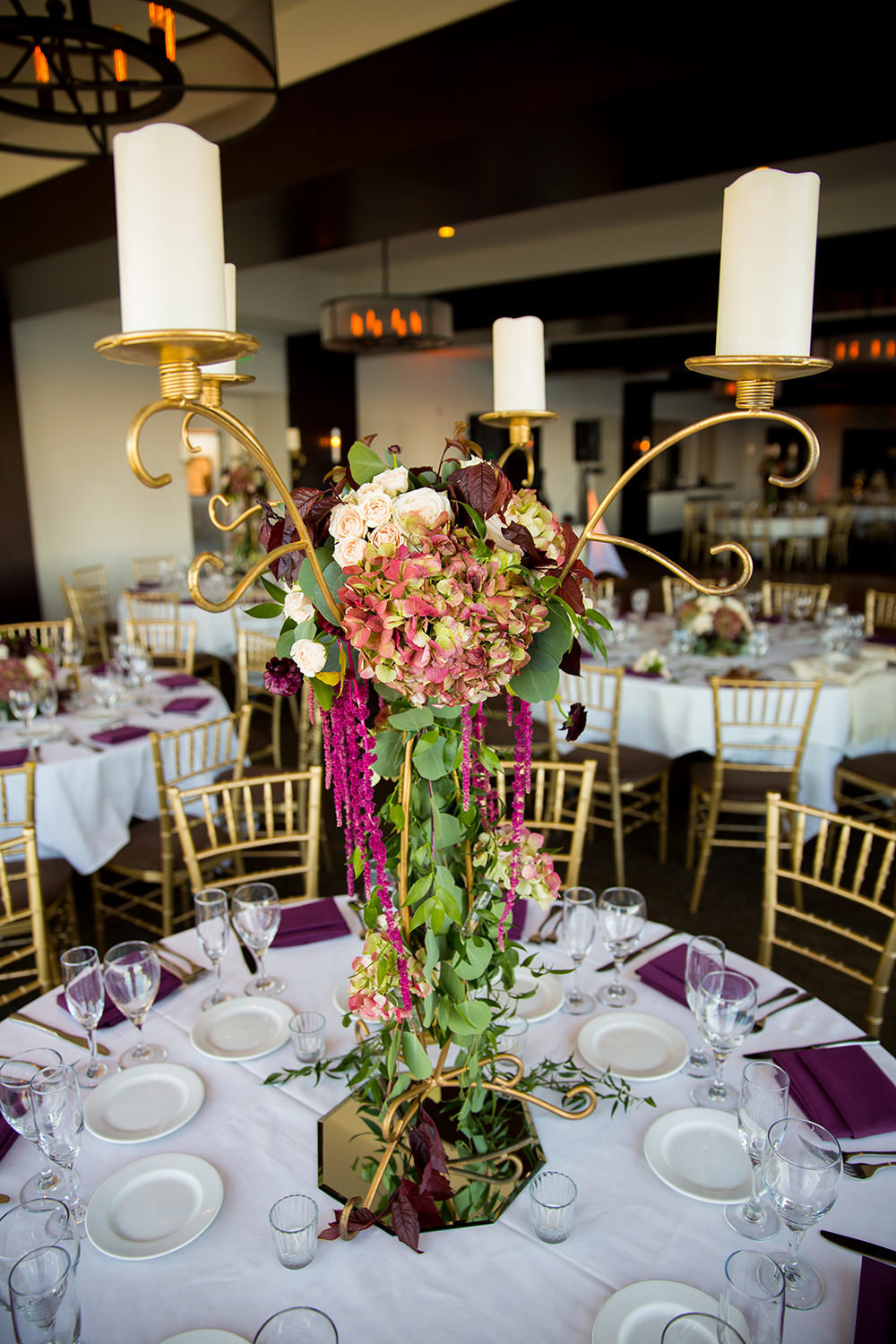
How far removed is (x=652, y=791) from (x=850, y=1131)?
12.1 ft

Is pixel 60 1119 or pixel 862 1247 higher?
pixel 60 1119

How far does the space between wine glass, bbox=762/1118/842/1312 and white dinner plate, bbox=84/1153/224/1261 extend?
0.75 meters

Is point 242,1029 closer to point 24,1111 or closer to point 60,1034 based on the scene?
point 60,1034

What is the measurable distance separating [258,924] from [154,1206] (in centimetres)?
53

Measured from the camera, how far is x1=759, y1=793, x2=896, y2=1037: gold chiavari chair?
77.8 inches

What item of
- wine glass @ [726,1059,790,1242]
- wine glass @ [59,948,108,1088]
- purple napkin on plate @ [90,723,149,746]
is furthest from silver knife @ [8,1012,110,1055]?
purple napkin on plate @ [90,723,149,746]

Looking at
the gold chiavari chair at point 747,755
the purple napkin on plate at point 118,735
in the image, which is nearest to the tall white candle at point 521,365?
the gold chiavari chair at point 747,755

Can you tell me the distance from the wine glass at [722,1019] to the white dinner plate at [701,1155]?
0.04 meters

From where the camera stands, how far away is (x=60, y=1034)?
5.18 ft

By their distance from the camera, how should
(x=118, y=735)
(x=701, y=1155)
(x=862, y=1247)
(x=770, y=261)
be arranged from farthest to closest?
1. (x=118, y=735)
2. (x=701, y=1155)
3. (x=862, y=1247)
4. (x=770, y=261)

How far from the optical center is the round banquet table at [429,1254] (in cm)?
104

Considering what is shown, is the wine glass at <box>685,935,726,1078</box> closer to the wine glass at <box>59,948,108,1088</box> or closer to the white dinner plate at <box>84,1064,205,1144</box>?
the white dinner plate at <box>84,1064,205,1144</box>

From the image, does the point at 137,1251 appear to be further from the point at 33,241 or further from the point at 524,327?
the point at 33,241

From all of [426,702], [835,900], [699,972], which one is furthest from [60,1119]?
[835,900]
